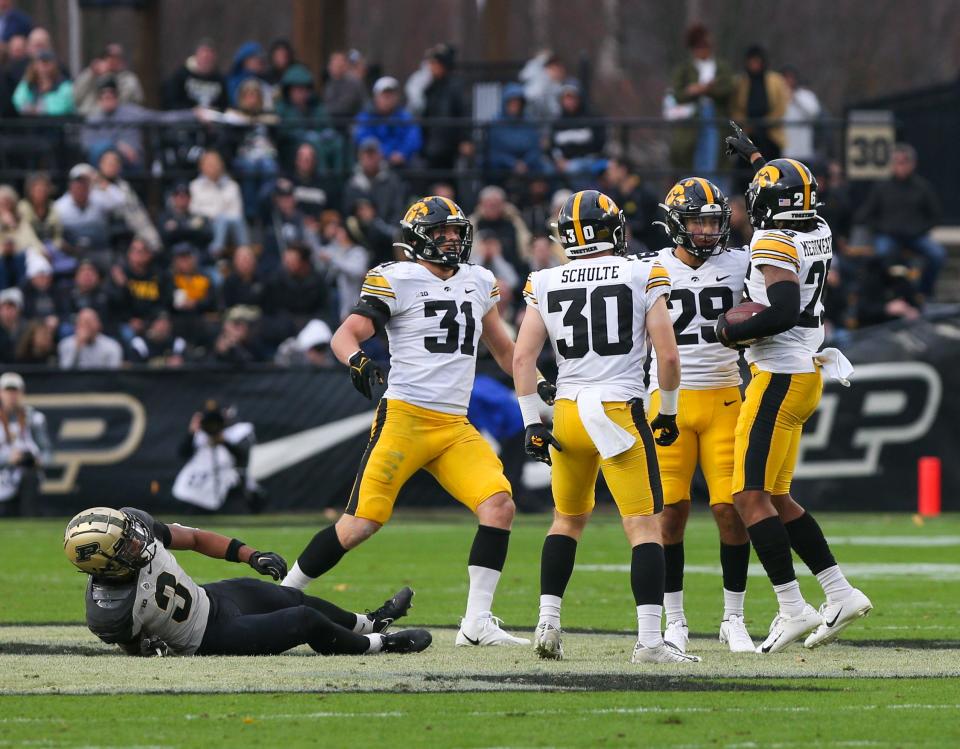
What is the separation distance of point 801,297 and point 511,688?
255 centimetres

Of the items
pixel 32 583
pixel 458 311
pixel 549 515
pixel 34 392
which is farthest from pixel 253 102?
pixel 458 311

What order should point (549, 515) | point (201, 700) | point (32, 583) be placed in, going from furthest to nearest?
point (549, 515) < point (32, 583) < point (201, 700)

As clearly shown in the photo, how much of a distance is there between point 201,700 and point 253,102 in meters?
14.1

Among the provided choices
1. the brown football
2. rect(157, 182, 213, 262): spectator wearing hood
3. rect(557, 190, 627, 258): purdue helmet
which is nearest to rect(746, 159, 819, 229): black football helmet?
the brown football

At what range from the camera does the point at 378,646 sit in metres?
8.41

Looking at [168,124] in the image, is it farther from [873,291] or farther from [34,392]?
[873,291]

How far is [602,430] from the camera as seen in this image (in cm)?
809

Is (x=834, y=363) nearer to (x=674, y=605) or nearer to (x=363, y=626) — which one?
(x=674, y=605)

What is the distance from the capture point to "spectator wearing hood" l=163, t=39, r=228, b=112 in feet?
68.9

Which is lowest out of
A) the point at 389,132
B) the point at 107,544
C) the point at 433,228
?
the point at 107,544

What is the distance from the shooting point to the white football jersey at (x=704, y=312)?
8.88 m

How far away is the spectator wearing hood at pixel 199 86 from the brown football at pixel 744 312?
1336 centimetres

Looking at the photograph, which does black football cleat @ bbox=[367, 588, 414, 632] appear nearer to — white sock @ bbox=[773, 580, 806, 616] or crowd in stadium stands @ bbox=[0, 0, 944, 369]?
white sock @ bbox=[773, 580, 806, 616]

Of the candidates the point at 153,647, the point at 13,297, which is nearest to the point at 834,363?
the point at 153,647
